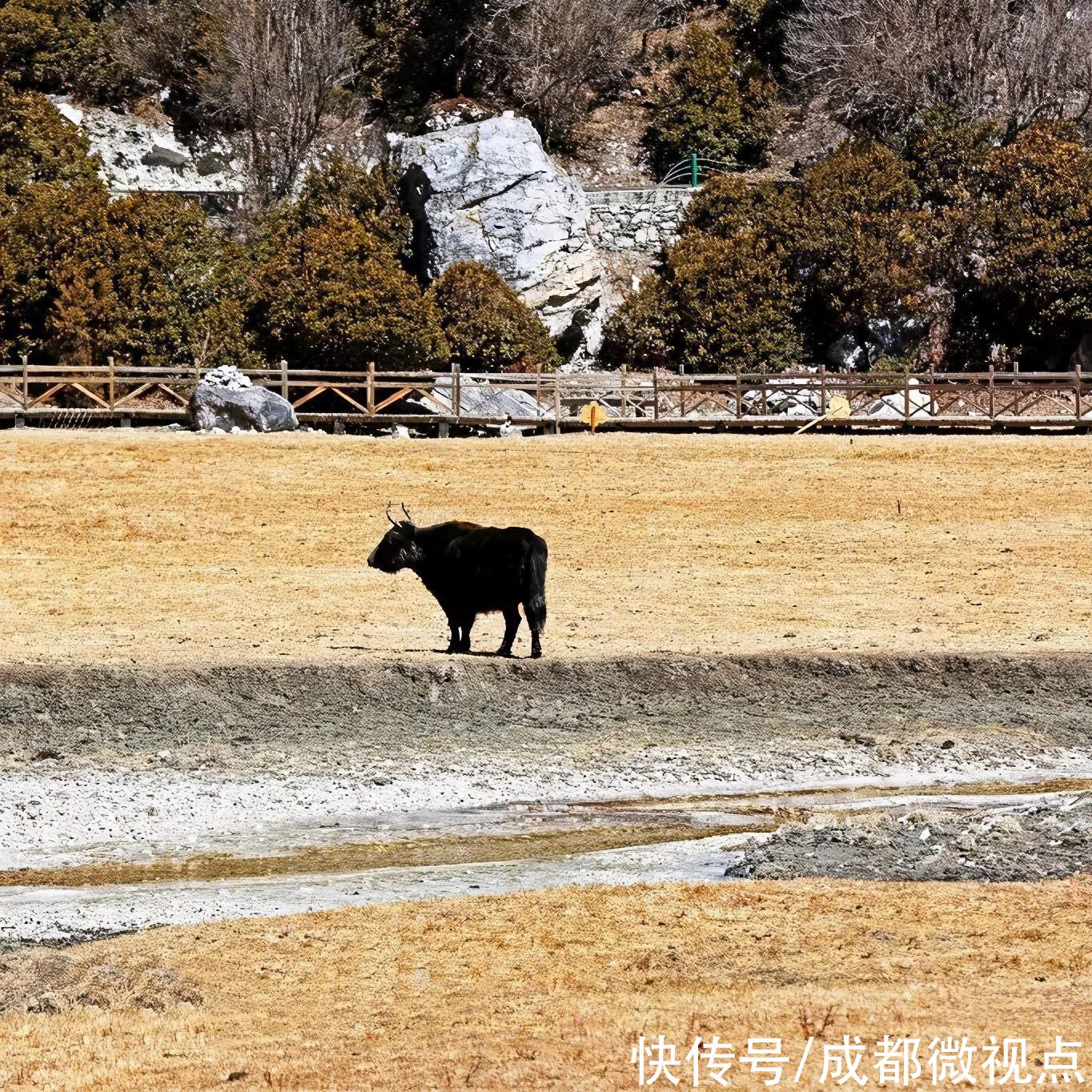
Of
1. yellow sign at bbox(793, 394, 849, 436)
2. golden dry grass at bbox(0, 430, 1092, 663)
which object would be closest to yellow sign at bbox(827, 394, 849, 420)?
yellow sign at bbox(793, 394, 849, 436)

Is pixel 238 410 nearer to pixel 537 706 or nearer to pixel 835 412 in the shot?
pixel 835 412

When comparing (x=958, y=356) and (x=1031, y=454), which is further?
(x=958, y=356)

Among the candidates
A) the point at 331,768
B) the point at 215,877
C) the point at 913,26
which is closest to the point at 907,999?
the point at 215,877

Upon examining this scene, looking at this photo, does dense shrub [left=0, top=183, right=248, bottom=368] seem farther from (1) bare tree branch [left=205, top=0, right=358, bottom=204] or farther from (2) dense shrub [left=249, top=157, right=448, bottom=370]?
(1) bare tree branch [left=205, top=0, right=358, bottom=204]

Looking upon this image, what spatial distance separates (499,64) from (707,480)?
34.4 meters

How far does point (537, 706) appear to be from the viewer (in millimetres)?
17656

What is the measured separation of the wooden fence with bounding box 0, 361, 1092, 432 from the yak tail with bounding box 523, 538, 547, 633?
23.9 m

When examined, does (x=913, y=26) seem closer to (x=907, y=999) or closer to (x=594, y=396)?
(x=594, y=396)

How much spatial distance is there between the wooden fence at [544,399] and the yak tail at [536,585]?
23.9 meters

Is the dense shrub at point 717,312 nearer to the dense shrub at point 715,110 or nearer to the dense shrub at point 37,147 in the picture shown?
the dense shrub at point 715,110

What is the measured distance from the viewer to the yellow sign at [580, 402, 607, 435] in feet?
138

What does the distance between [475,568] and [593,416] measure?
2355cm

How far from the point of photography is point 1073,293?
171ft

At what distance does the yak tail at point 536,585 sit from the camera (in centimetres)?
1836
